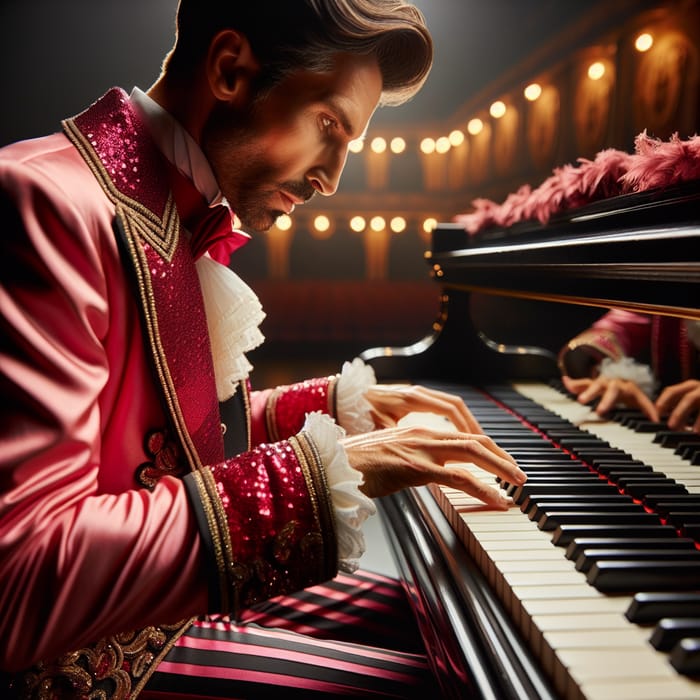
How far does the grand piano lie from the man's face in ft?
1.53

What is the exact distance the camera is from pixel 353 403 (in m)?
1.45

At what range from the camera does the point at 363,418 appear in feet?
4.71

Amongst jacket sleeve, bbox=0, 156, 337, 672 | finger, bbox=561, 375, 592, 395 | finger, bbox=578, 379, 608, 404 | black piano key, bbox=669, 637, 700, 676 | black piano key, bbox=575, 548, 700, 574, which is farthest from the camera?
finger, bbox=561, 375, 592, 395

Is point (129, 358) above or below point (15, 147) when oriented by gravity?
below

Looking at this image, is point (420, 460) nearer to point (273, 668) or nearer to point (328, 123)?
point (273, 668)

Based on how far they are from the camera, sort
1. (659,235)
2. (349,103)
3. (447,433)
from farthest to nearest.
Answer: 1. (349,103)
2. (447,433)
3. (659,235)

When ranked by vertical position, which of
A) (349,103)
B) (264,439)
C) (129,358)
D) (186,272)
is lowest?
(264,439)

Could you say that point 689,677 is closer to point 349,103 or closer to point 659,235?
point 659,235

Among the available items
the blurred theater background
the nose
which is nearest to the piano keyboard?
the nose

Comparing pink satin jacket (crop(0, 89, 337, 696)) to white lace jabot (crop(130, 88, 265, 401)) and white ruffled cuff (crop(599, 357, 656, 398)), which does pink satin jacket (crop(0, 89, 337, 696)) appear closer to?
white lace jabot (crop(130, 88, 265, 401))

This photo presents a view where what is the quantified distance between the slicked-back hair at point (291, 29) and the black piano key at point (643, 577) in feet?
2.83

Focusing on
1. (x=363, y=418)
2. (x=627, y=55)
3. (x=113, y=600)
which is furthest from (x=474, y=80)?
(x=113, y=600)

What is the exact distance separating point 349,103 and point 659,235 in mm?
552

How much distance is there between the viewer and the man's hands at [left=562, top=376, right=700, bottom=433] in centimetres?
155
